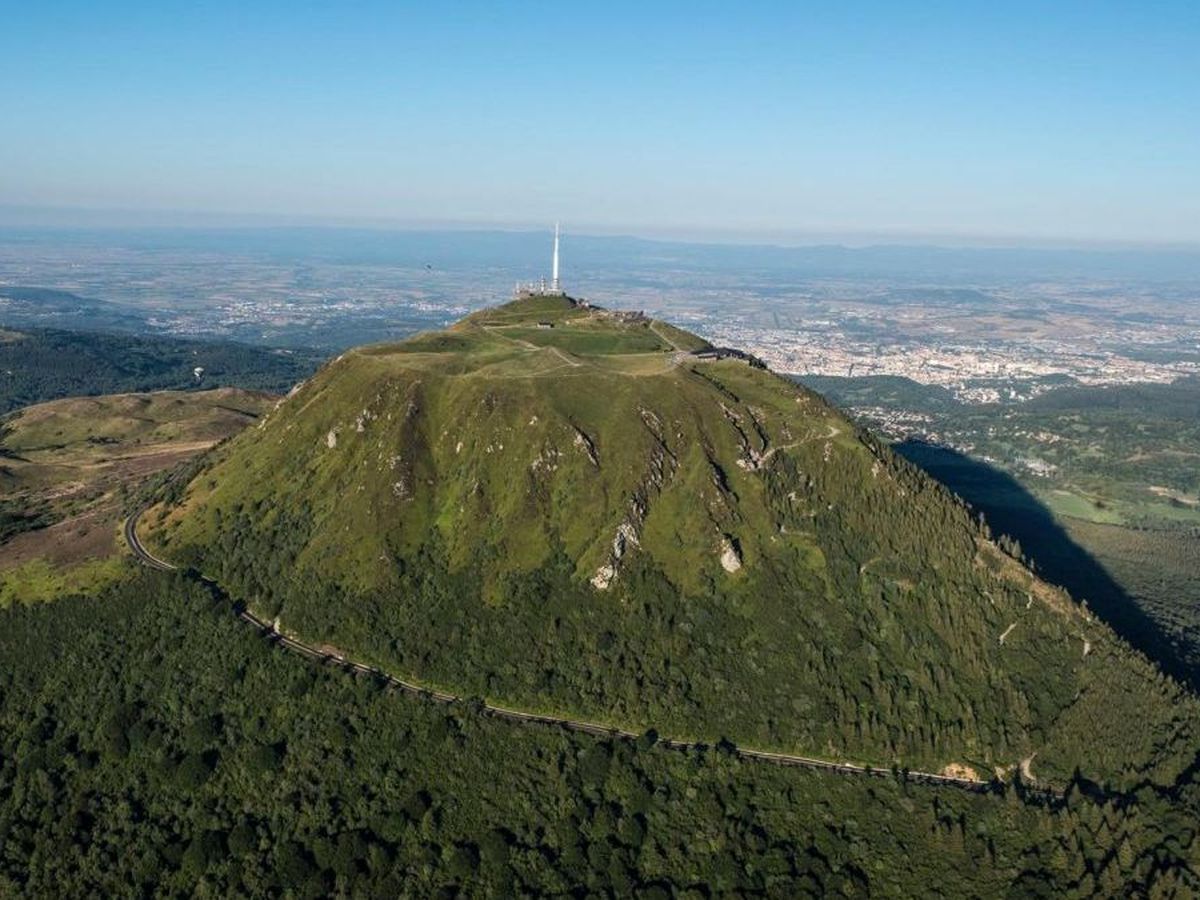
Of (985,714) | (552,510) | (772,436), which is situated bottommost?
(985,714)

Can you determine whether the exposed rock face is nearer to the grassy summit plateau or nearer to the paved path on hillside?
the grassy summit plateau

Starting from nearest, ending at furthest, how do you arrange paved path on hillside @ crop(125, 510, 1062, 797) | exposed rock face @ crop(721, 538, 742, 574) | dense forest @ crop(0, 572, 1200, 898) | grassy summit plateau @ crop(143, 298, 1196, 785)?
dense forest @ crop(0, 572, 1200, 898) → paved path on hillside @ crop(125, 510, 1062, 797) → grassy summit plateau @ crop(143, 298, 1196, 785) → exposed rock face @ crop(721, 538, 742, 574)

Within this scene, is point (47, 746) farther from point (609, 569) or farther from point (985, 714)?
point (985, 714)

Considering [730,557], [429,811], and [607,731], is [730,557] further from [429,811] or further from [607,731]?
[429,811]

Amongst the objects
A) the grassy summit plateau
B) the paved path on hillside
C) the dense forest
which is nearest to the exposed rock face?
the grassy summit plateau

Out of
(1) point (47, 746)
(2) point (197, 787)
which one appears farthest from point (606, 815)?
(1) point (47, 746)

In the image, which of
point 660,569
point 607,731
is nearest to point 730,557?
point 660,569

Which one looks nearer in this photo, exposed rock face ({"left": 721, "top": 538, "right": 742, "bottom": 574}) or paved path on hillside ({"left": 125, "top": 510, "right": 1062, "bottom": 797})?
paved path on hillside ({"left": 125, "top": 510, "right": 1062, "bottom": 797})

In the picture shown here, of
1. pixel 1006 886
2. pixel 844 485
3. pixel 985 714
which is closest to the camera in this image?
pixel 1006 886
